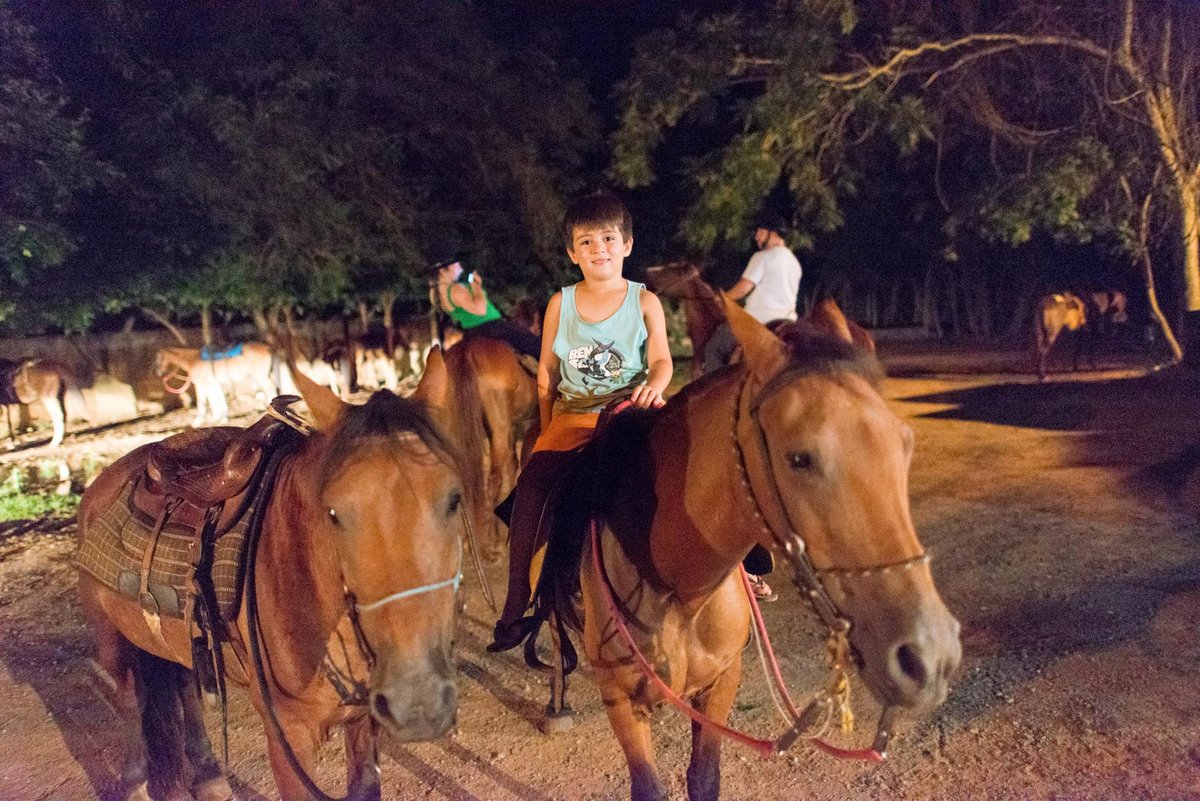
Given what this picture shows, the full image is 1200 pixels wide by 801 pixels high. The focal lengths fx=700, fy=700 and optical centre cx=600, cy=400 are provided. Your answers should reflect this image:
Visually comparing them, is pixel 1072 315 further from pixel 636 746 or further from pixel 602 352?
pixel 636 746

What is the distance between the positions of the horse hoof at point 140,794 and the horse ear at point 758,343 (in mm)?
3447

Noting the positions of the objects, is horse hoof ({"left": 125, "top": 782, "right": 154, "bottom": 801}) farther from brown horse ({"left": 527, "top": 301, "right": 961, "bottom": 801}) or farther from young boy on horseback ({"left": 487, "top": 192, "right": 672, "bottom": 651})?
brown horse ({"left": 527, "top": 301, "right": 961, "bottom": 801})

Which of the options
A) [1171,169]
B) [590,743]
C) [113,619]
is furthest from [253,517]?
[1171,169]

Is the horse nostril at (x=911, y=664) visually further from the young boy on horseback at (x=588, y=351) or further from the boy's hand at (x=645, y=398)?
the young boy on horseback at (x=588, y=351)

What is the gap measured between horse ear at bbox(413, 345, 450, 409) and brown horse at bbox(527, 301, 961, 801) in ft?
2.05

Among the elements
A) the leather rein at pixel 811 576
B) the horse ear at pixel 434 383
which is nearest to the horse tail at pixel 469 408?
the horse ear at pixel 434 383

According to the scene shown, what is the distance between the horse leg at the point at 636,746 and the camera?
244 cm

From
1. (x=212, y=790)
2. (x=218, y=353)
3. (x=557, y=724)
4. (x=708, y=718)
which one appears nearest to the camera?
(x=708, y=718)

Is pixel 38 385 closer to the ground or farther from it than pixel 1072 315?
farther from it

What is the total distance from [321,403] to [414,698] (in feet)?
3.02

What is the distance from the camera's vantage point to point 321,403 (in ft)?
7.11

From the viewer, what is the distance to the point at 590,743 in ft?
12.2

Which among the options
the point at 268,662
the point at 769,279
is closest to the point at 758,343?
the point at 268,662

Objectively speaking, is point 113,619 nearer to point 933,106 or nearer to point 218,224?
point 218,224
